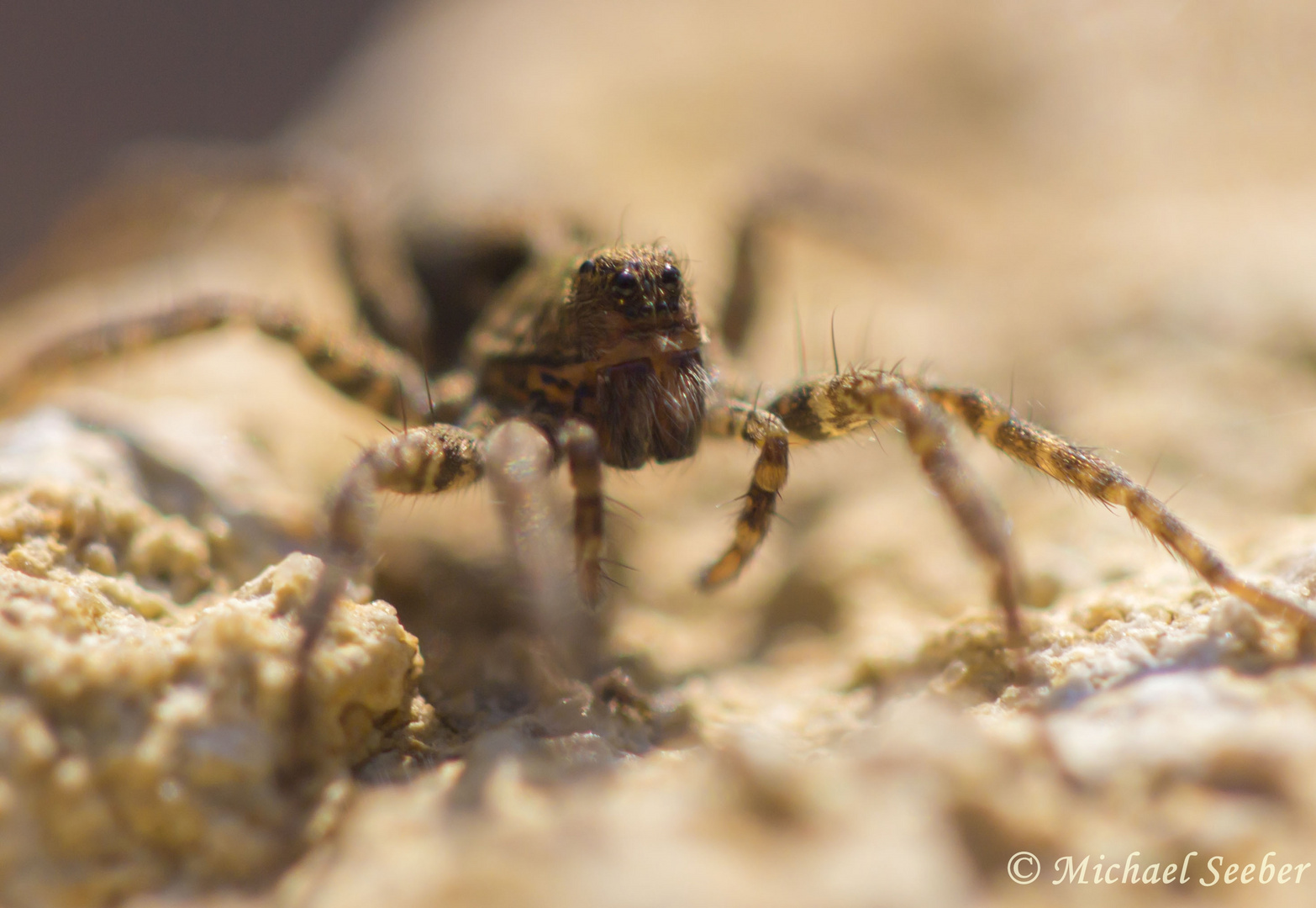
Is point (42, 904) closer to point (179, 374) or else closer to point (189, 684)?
point (189, 684)

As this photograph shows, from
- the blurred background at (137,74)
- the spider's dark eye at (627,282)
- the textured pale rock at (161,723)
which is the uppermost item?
the blurred background at (137,74)

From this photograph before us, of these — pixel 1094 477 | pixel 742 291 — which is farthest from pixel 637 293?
pixel 742 291

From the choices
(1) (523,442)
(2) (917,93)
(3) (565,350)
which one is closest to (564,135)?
(2) (917,93)

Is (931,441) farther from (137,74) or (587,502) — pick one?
(137,74)

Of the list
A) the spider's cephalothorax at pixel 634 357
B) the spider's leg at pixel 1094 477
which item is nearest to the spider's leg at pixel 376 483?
the spider's cephalothorax at pixel 634 357

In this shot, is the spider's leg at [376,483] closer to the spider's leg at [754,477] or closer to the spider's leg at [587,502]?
the spider's leg at [587,502]
